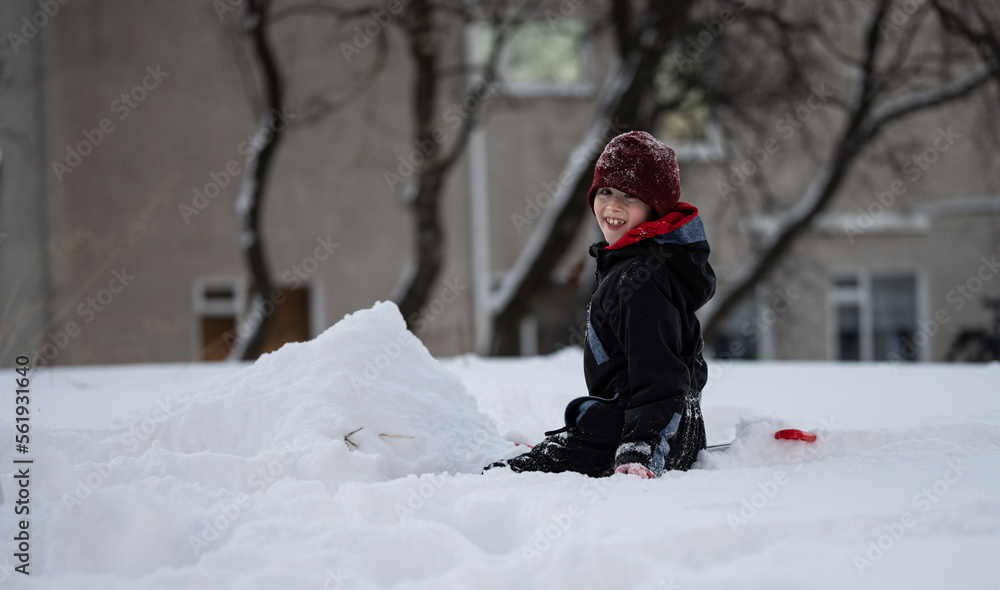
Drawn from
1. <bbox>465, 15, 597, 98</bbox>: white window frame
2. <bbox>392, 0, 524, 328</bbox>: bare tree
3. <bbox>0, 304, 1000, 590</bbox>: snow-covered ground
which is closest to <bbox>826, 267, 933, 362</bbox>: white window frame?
<bbox>465, 15, 597, 98</bbox>: white window frame

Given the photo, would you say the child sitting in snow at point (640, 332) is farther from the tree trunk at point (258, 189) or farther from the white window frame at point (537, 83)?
the white window frame at point (537, 83)

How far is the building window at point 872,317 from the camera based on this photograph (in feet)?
37.0

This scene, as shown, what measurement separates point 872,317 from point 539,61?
5.74 m

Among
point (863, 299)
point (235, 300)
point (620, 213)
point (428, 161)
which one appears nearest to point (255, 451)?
point (620, 213)

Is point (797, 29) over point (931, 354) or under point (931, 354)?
over

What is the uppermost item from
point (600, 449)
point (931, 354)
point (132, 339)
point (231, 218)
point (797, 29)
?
point (797, 29)

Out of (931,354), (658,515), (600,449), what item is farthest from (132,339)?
(931,354)

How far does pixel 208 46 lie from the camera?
9.24 metres

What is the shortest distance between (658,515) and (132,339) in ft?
27.2

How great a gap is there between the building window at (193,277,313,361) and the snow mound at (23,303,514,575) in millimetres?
6675

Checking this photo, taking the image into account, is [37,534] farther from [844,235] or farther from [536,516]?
[844,235]

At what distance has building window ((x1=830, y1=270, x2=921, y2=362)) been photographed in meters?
11.3

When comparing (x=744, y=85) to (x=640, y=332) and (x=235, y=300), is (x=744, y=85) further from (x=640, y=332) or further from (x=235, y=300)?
(x=640, y=332)

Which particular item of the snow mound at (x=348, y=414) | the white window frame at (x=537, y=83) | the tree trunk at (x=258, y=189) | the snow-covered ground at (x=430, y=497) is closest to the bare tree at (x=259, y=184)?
the tree trunk at (x=258, y=189)
